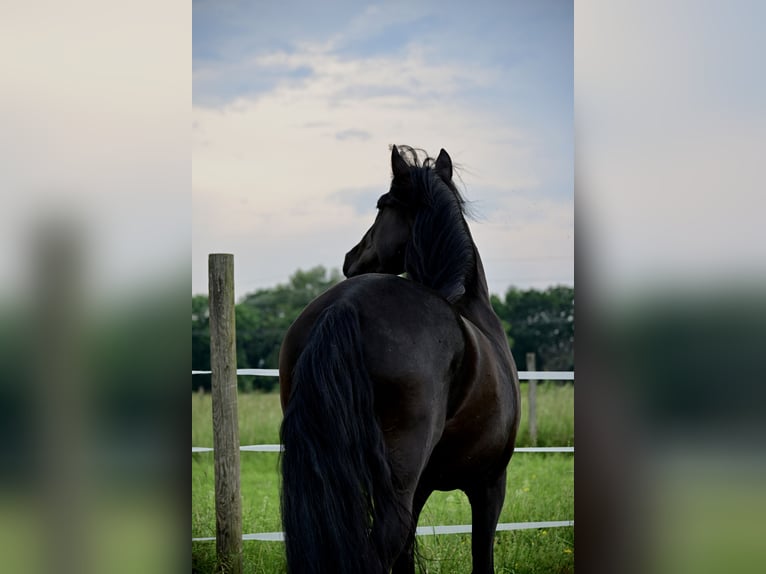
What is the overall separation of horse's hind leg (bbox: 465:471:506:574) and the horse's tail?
0.96 metres

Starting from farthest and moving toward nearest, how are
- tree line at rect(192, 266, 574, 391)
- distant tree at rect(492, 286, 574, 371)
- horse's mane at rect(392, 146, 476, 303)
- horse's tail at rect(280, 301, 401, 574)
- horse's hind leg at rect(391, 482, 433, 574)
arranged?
distant tree at rect(492, 286, 574, 371)
tree line at rect(192, 266, 574, 391)
horse's hind leg at rect(391, 482, 433, 574)
horse's mane at rect(392, 146, 476, 303)
horse's tail at rect(280, 301, 401, 574)

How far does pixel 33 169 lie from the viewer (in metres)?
0.98

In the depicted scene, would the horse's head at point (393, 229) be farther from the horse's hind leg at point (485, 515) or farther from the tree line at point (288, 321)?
the tree line at point (288, 321)

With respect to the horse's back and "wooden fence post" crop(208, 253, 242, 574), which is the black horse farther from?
"wooden fence post" crop(208, 253, 242, 574)

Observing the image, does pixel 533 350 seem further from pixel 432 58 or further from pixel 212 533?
pixel 212 533

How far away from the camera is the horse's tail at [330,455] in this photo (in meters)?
1.85

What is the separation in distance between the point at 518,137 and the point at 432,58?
3.83 ft

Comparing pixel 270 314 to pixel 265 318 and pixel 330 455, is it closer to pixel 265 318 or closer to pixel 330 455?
pixel 265 318

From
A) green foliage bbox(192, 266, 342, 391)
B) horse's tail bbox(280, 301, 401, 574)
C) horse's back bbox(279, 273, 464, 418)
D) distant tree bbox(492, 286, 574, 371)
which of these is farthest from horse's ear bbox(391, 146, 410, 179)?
distant tree bbox(492, 286, 574, 371)

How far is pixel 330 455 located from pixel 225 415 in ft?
5.88

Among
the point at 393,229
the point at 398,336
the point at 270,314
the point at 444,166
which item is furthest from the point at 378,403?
the point at 270,314

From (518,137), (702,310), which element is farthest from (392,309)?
(518,137)

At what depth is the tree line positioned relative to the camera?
10.1m

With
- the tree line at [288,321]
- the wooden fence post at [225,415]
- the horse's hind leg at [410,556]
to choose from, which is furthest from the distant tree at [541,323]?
the horse's hind leg at [410,556]
